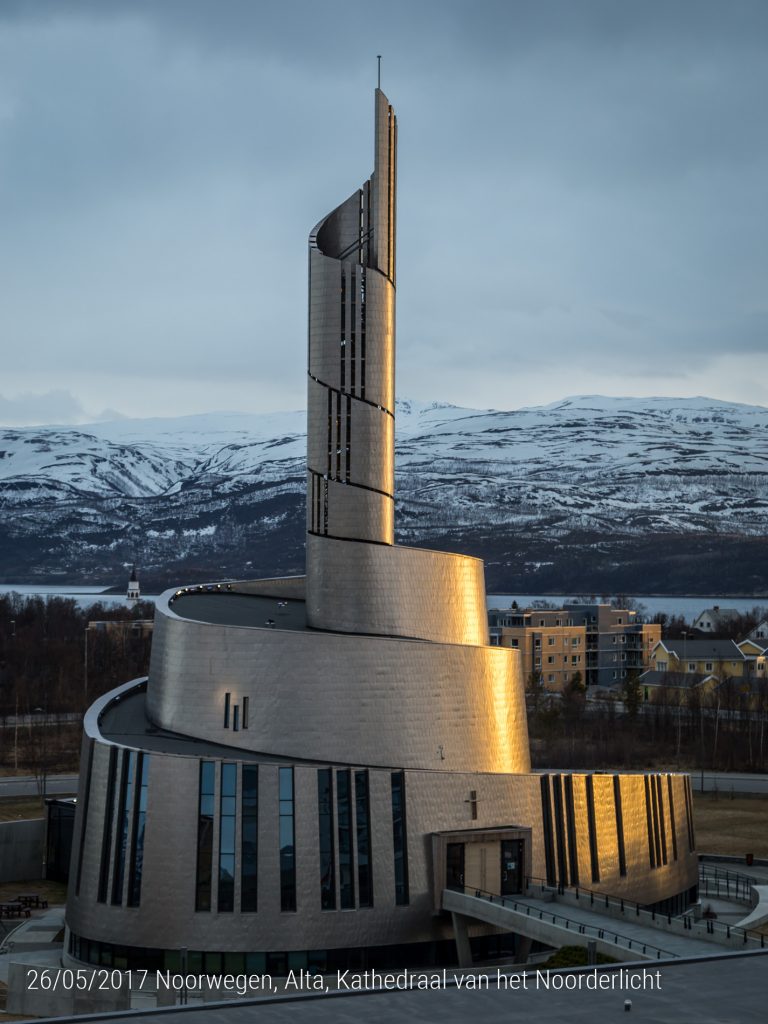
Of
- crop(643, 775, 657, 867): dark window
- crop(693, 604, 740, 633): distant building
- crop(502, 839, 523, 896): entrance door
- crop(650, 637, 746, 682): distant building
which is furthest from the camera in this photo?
crop(693, 604, 740, 633): distant building

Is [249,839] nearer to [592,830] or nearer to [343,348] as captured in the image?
[592,830]

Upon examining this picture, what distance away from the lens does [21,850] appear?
62.9 meters

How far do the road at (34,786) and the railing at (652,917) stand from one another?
4260 cm

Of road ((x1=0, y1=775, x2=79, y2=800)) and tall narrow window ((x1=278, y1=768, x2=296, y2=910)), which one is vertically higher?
tall narrow window ((x1=278, y1=768, x2=296, y2=910))

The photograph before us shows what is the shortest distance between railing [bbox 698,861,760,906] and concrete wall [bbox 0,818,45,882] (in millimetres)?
28455

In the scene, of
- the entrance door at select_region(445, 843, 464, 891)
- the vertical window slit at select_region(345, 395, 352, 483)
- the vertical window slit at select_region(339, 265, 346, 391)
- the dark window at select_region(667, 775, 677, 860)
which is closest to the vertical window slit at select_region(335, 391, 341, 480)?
the vertical window slit at select_region(345, 395, 352, 483)

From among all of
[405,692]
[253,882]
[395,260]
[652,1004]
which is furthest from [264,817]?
[395,260]

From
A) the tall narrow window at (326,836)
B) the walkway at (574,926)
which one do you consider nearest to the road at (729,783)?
the walkway at (574,926)

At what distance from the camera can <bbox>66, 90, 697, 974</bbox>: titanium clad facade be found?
44.9 m

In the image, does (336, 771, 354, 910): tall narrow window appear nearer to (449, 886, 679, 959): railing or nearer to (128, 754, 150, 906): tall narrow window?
(449, 886, 679, 959): railing

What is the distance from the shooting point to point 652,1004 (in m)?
30.0

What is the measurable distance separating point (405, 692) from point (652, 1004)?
19764 mm

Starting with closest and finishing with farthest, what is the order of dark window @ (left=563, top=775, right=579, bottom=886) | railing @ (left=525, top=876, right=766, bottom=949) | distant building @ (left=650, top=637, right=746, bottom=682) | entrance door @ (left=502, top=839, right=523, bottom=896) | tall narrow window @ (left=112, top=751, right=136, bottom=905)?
1. railing @ (left=525, top=876, right=766, bottom=949)
2. tall narrow window @ (left=112, top=751, right=136, bottom=905)
3. entrance door @ (left=502, top=839, right=523, bottom=896)
4. dark window @ (left=563, top=775, right=579, bottom=886)
5. distant building @ (left=650, top=637, right=746, bottom=682)

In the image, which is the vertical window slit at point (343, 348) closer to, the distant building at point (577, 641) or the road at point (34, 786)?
the road at point (34, 786)
